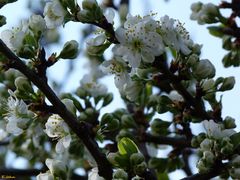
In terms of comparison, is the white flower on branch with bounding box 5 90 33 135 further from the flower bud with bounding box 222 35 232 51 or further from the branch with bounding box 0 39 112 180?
the flower bud with bounding box 222 35 232 51

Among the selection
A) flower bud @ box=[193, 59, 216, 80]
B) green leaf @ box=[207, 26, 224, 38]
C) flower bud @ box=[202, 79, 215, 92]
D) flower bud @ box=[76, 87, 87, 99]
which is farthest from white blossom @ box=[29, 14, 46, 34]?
green leaf @ box=[207, 26, 224, 38]

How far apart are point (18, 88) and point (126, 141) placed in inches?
21.6

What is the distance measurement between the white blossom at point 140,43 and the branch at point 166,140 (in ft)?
2.97

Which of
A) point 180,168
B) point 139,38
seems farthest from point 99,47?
point 180,168

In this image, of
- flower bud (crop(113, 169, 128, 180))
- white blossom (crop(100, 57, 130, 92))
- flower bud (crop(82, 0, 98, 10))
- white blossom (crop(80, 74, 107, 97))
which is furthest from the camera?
white blossom (crop(80, 74, 107, 97))

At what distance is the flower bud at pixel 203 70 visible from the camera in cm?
248

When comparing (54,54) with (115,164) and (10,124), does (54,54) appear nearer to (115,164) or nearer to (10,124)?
(10,124)

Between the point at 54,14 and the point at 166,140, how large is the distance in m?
1.19

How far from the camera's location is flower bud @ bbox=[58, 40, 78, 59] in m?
2.45

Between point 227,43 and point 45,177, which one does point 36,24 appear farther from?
point 227,43

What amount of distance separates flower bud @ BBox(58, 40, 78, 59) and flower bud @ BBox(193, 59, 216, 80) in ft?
1.94

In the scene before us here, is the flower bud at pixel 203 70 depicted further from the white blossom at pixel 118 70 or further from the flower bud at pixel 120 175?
the flower bud at pixel 120 175

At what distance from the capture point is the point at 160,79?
2.46 meters

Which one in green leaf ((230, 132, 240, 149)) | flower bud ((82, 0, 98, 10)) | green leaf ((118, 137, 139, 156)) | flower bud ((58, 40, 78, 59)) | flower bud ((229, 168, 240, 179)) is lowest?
flower bud ((229, 168, 240, 179))
